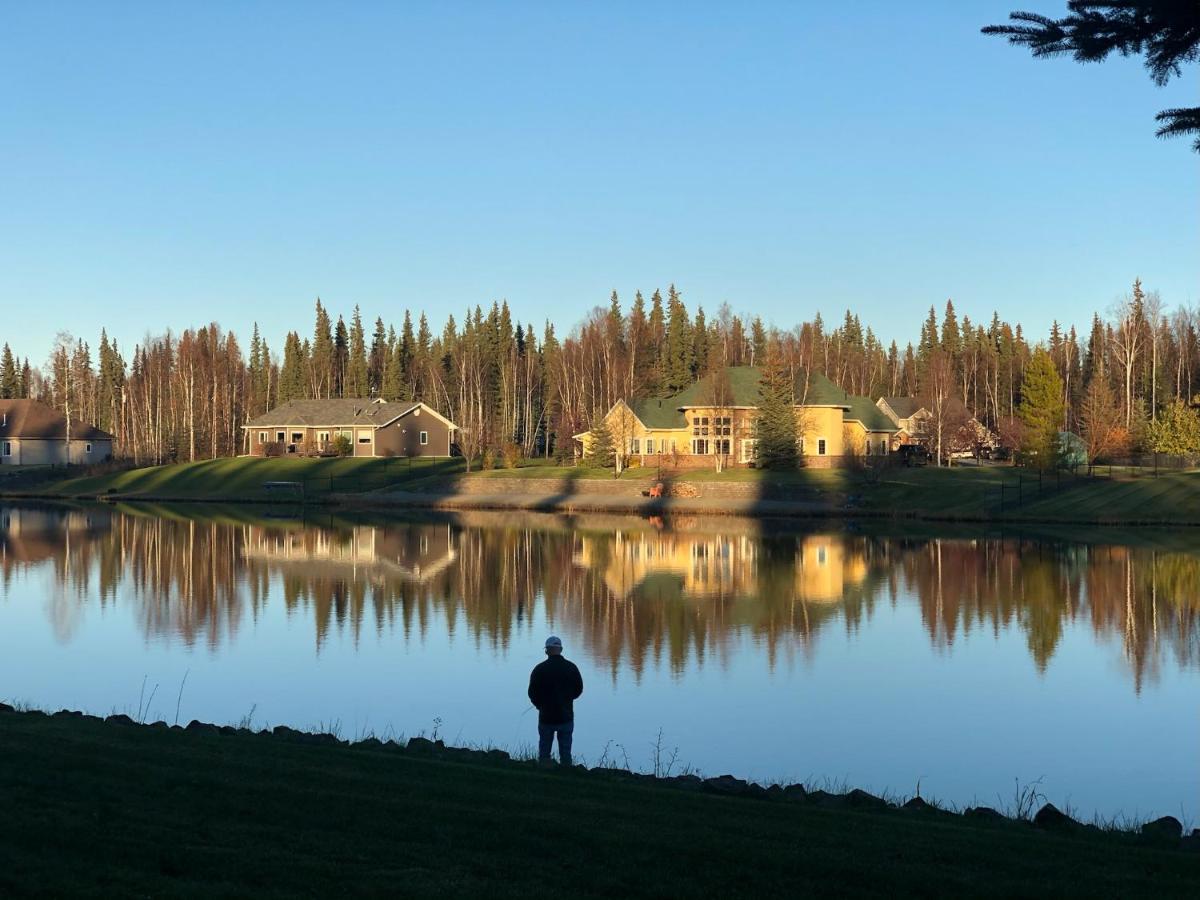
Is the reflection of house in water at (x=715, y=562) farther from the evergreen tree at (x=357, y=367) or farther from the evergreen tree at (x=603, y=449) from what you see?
the evergreen tree at (x=357, y=367)

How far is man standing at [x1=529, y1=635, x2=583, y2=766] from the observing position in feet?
45.6

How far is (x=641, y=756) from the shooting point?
51.0 ft

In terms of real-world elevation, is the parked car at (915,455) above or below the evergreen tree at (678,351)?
below

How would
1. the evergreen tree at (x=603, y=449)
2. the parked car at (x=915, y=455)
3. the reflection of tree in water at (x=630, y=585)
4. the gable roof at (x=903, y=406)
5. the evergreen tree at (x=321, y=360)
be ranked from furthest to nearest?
the evergreen tree at (x=321, y=360)
the gable roof at (x=903, y=406)
the evergreen tree at (x=603, y=449)
the parked car at (x=915, y=455)
the reflection of tree in water at (x=630, y=585)

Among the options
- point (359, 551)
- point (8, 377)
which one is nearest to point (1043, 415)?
point (359, 551)

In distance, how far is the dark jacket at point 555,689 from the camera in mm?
13914

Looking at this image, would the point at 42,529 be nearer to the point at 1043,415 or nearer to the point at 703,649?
the point at 703,649

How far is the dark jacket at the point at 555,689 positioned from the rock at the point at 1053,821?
4808 mm

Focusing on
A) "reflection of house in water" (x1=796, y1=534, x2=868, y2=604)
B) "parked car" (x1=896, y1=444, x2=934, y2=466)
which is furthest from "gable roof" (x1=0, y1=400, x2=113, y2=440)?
"reflection of house in water" (x1=796, y1=534, x2=868, y2=604)

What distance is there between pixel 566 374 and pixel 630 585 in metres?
64.8

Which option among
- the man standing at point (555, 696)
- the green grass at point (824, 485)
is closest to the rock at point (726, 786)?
the man standing at point (555, 696)

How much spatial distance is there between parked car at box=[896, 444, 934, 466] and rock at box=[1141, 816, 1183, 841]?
6426 centimetres

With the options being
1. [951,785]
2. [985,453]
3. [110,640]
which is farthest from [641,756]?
[985,453]

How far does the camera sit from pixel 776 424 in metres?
72.9
